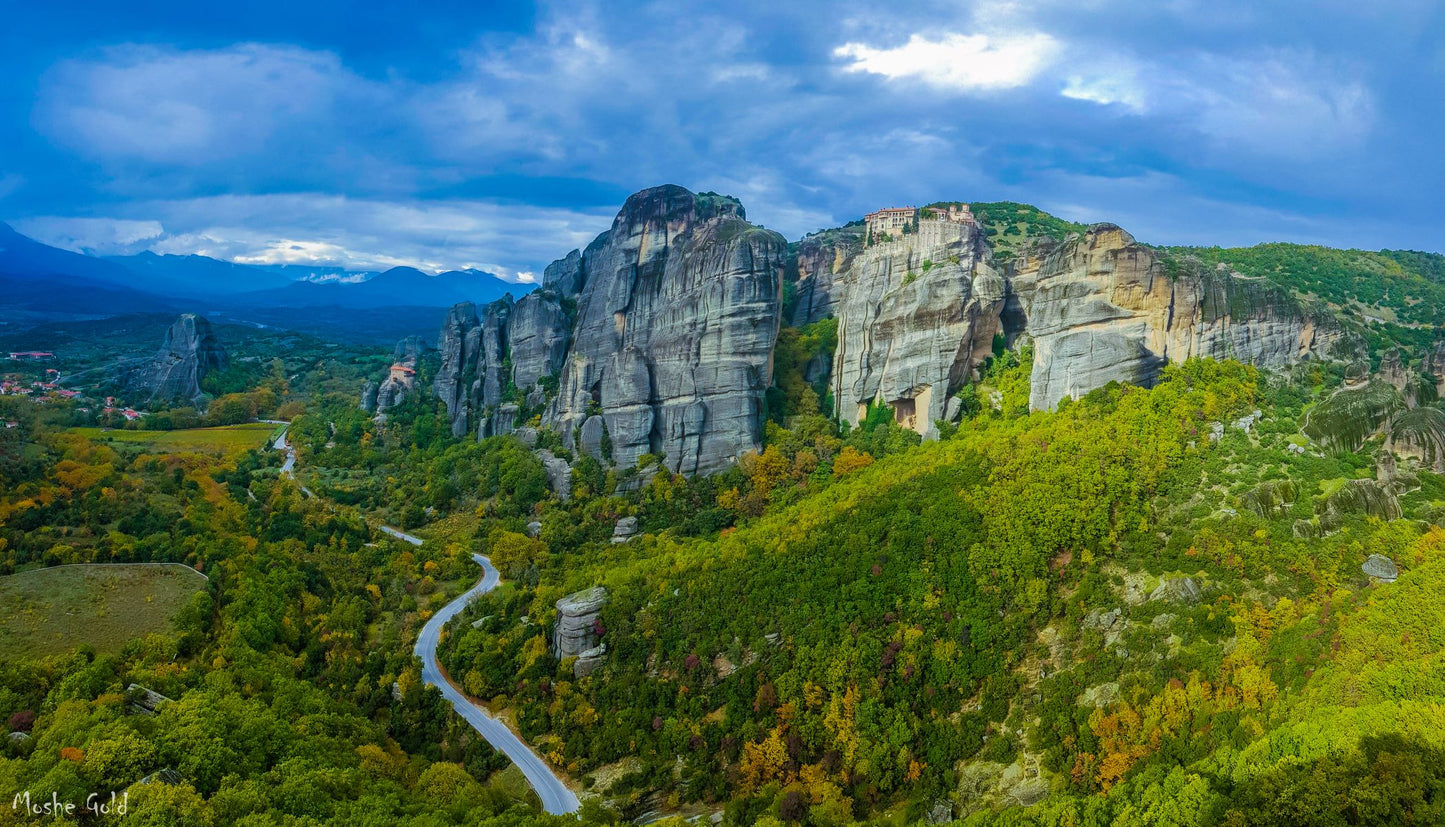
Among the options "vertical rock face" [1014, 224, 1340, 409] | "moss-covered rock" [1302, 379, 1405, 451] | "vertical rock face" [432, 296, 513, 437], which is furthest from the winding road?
"moss-covered rock" [1302, 379, 1405, 451]

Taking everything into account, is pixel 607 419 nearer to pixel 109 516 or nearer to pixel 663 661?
pixel 663 661

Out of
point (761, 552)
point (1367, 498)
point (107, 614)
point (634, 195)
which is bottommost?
point (107, 614)

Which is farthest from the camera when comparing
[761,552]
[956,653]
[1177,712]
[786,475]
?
[786,475]

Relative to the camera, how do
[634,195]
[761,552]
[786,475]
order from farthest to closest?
[634,195] < [786,475] < [761,552]

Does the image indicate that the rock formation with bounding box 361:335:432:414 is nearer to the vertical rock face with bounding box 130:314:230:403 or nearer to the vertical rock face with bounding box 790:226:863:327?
the vertical rock face with bounding box 130:314:230:403

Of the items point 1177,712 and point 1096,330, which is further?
point 1096,330

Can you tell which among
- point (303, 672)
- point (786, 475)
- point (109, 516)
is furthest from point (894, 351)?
point (109, 516)

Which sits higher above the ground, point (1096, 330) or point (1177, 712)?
point (1096, 330)
